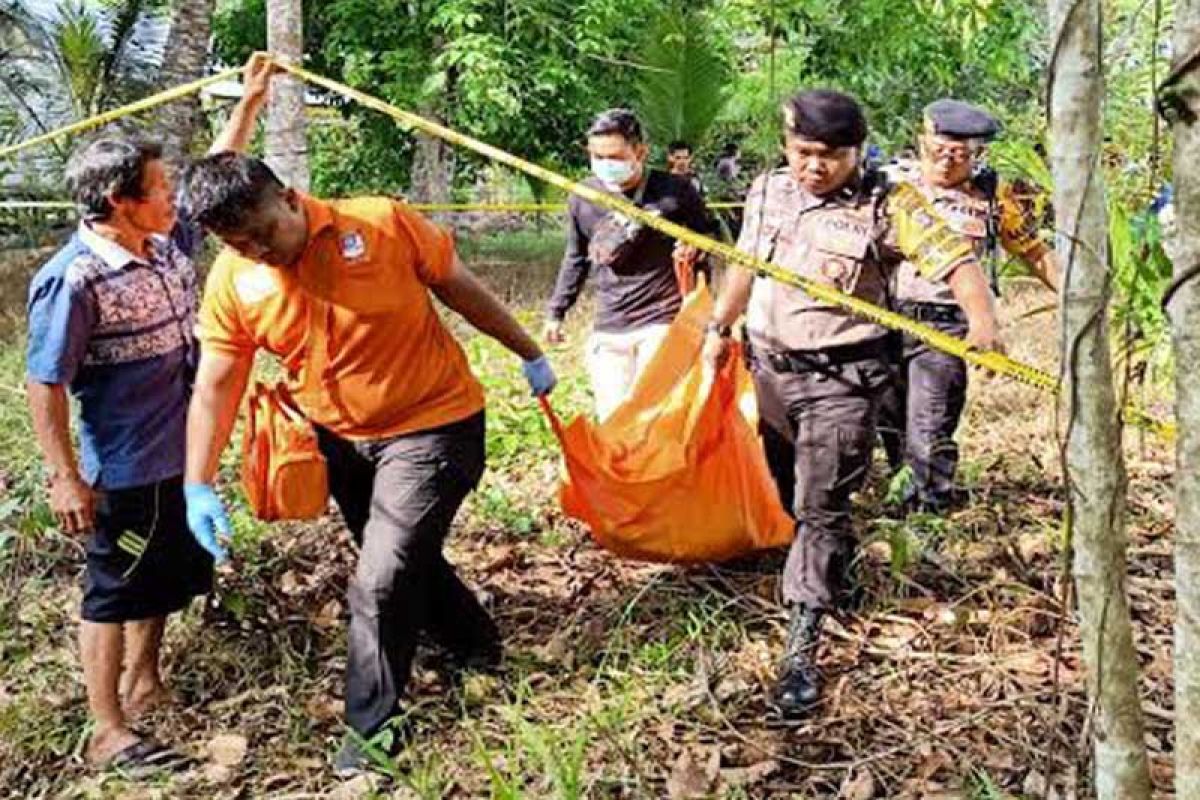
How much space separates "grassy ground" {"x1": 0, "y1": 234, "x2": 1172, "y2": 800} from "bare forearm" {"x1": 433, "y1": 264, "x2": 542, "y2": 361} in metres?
0.83

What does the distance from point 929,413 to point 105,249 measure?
2.68 m

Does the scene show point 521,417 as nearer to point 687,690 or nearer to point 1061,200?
point 687,690

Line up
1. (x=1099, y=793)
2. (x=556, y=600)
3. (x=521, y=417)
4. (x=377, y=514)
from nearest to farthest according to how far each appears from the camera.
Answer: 1. (x=1099, y=793)
2. (x=377, y=514)
3. (x=556, y=600)
4. (x=521, y=417)

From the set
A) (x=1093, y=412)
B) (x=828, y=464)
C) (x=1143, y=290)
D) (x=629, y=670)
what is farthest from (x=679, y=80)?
(x=1093, y=412)

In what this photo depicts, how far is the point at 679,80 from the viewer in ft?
30.8

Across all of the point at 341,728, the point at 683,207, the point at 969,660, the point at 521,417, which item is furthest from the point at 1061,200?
the point at 521,417

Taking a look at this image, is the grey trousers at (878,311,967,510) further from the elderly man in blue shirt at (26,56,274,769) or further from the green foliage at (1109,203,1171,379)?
the elderly man in blue shirt at (26,56,274,769)

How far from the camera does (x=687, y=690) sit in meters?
3.22

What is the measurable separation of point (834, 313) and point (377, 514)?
122cm

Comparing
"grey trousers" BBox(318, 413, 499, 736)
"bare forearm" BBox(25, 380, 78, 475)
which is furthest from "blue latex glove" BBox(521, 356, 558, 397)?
"bare forearm" BBox(25, 380, 78, 475)

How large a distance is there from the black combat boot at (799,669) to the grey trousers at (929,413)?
50.0 inches

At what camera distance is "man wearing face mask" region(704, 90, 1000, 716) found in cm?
313

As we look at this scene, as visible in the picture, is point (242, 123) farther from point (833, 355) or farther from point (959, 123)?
point (959, 123)

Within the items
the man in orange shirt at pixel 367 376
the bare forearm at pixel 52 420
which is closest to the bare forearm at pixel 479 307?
the man in orange shirt at pixel 367 376
